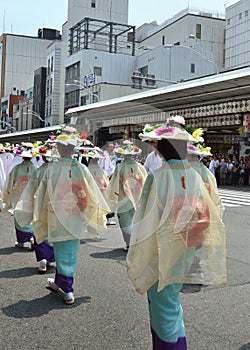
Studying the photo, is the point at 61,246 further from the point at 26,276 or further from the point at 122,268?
the point at 122,268

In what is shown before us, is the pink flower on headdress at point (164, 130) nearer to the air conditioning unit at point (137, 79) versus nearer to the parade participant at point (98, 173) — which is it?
the parade participant at point (98, 173)

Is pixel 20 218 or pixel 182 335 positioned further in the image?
pixel 20 218

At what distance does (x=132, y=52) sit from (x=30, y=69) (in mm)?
38554

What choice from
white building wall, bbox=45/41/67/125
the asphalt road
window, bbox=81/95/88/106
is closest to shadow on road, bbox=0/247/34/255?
the asphalt road

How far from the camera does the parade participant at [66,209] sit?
476 centimetres

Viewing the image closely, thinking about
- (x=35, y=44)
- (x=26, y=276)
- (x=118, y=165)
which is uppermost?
(x=35, y=44)

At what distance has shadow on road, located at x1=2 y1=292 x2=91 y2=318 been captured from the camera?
4336mm

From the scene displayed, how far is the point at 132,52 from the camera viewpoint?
58.6 meters

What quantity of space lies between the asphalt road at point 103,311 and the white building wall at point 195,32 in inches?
2072

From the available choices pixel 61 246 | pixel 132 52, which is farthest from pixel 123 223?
pixel 132 52

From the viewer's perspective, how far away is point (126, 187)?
698 centimetres

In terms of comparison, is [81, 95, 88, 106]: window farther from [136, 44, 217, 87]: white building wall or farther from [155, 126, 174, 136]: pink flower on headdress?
[155, 126, 174, 136]: pink flower on headdress

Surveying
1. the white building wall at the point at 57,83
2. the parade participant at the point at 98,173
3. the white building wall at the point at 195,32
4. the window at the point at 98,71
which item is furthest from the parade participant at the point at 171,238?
the white building wall at the point at 57,83

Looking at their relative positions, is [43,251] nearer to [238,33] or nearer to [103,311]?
[103,311]
